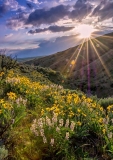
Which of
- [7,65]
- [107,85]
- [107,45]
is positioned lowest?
[107,85]

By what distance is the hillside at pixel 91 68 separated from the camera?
4659 cm

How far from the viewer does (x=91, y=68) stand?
70.1 meters

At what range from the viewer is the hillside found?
4659 cm

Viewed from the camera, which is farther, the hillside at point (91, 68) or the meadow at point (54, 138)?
the hillside at point (91, 68)

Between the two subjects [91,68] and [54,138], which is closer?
[54,138]

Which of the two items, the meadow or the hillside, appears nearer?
the meadow

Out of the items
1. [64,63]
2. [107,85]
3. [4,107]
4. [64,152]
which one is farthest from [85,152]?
[64,63]

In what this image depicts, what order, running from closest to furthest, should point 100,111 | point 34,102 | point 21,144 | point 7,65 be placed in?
1. point 21,144
2. point 100,111
3. point 34,102
4. point 7,65

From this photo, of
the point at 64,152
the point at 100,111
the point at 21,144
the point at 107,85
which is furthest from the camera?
the point at 107,85

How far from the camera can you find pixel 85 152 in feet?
16.4

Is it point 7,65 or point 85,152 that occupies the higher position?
point 7,65

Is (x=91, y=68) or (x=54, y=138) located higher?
(x=91, y=68)

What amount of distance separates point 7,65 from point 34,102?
10.0 m

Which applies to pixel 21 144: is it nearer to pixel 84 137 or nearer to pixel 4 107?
pixel 4 107
